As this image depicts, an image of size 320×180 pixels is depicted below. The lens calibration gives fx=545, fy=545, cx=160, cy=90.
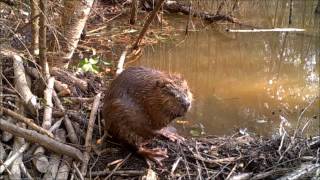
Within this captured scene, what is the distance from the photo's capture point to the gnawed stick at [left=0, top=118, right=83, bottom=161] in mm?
4016

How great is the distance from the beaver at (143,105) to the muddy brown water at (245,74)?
1.39 metres

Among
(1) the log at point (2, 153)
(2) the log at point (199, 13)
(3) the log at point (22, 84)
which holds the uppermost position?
(3) the log at point (22, 84)

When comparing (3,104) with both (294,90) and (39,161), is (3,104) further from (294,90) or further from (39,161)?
(294,90)

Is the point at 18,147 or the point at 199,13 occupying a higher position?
the point at 199,13

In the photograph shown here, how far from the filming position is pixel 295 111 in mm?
6348

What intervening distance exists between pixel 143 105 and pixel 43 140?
78cm

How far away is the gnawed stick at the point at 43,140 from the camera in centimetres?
402

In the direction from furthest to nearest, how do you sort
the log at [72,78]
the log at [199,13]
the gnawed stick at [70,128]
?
the log at [199,13] < the log at [72,78] < the gnawed stick at [70,128]

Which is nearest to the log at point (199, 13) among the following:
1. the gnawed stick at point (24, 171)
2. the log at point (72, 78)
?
the log at point (72, 78)

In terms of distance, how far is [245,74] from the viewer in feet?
24.8

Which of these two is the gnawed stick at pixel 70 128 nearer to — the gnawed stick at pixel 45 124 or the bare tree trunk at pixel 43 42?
the gnawed stick at pixel 45 124

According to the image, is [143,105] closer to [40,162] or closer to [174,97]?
[174,97]

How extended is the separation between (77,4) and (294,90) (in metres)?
2.99

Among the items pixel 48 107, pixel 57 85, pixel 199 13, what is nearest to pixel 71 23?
pixel 57 85
